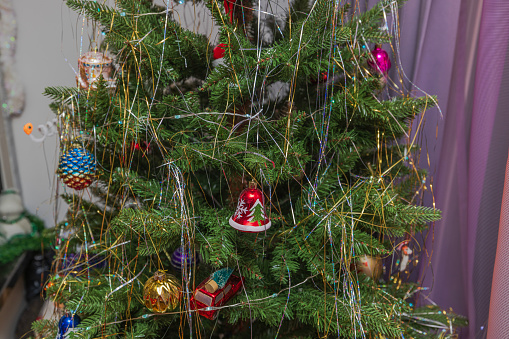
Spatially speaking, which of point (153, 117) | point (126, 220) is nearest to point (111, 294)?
point (126, 220)

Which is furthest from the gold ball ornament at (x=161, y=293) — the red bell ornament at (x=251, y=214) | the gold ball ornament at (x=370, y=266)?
the gold ball ornament at (x=370, y=266)

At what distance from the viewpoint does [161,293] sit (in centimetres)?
52

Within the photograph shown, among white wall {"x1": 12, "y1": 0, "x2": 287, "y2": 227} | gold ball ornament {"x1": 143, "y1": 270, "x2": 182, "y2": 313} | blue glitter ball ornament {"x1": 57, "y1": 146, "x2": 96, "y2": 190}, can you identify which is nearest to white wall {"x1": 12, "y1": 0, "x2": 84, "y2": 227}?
white wall {"x1": 12, "y1": 0, "x2": 287, "y2": 227}

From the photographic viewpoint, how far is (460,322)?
728 mm

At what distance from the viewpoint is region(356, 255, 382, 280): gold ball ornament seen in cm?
67

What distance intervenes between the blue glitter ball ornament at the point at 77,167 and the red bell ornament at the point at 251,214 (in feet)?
0.81

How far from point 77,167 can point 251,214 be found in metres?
0.28

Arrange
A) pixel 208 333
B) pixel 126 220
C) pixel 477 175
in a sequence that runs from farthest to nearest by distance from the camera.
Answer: pixel 477 175 → pixel 208 333 → pixel 126 220

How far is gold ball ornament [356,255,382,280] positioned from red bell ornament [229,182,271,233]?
0.78 ft

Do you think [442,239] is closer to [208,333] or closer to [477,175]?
[477,175]

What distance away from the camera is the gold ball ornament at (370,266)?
0.67 metres

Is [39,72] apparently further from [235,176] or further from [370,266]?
[370,266]

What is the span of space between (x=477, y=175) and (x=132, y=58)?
703 millimetres

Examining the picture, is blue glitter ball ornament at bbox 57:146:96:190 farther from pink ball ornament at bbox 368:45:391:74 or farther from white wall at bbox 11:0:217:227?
white wall at bbox 11:0:217:227
